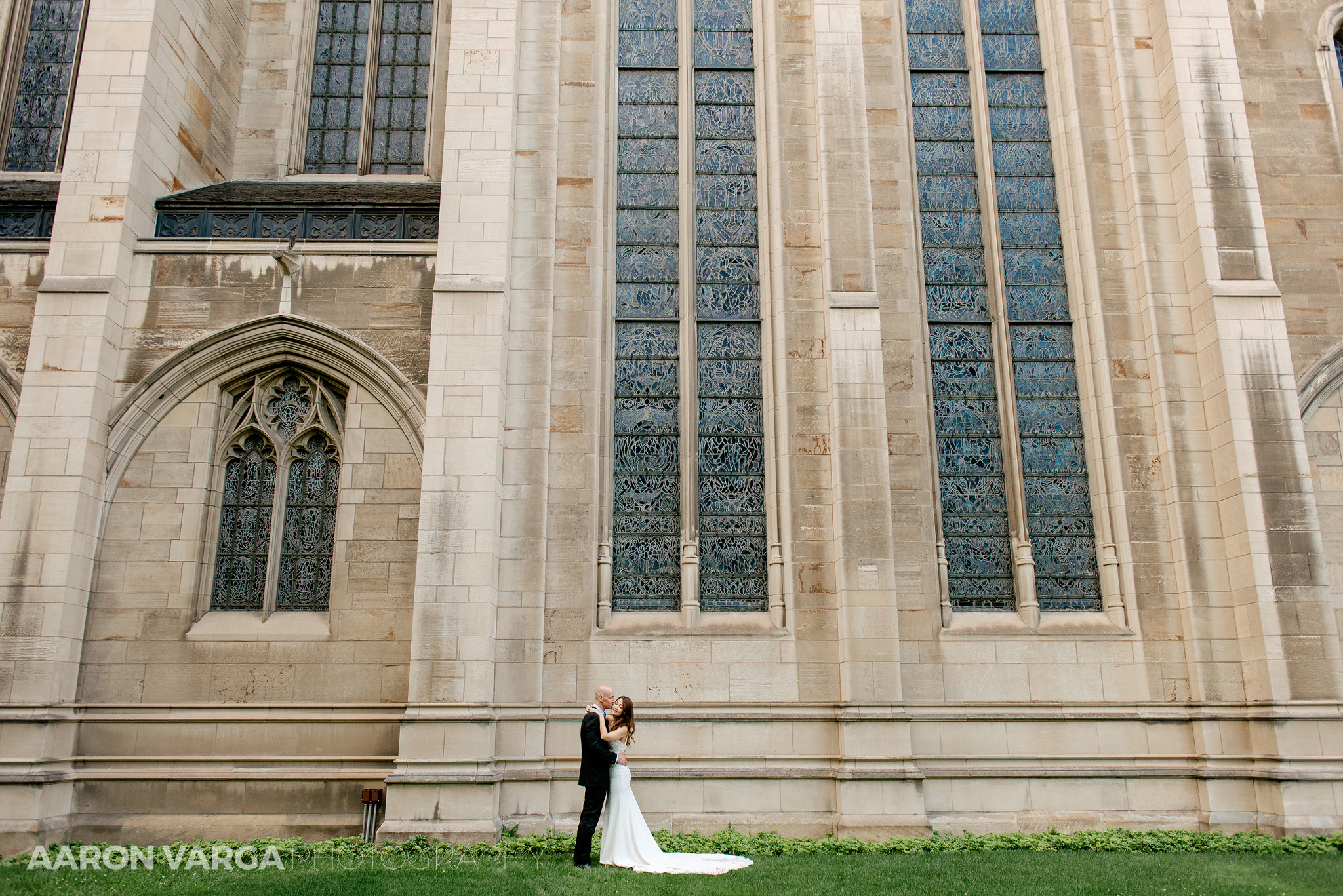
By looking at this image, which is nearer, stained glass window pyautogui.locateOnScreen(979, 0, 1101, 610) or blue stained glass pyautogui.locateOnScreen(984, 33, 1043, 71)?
stained glass window pyautogui.locateOnScreen(979, 0, 1101, 610)

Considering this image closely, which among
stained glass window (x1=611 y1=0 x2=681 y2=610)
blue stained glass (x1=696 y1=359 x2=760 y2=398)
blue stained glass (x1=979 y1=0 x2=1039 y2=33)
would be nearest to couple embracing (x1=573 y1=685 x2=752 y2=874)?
stained glass window (x1=611 y1=0 x2=681 y2=610)

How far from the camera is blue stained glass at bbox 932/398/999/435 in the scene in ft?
40.3

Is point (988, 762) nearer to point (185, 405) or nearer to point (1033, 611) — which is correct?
point (1033, 611)

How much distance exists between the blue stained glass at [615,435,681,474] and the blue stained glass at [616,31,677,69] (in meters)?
5.47

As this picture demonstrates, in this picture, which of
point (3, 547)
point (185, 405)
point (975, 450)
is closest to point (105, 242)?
point (185, 405)

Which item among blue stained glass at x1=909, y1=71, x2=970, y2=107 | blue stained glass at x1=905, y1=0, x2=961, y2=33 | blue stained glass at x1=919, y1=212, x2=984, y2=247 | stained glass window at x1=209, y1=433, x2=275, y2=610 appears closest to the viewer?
stained glass window at x1=209, y1=433, x2=275, y2=610

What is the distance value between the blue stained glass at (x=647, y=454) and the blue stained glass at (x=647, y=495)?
0.12 metres

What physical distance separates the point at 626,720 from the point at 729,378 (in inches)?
195

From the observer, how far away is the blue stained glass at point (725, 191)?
42.1 ft

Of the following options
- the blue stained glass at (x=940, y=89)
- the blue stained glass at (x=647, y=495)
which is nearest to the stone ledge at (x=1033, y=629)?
the blue stained glass at (x=647, y=495)

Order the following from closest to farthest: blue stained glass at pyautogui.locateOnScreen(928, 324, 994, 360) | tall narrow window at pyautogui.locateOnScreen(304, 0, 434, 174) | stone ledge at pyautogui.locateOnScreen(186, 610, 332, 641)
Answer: stone ledge at pyautogui.locateOnScreen(186, 610, 332, 641), blue stained glass at pyautogui.locateOnScreen(928, 324, 994, 360), tall narrow window at pyautogui.locateOnScreen(304, 0, 434, 174)

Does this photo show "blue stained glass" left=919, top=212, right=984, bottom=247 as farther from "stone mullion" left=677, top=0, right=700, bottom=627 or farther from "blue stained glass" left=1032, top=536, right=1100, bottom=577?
"blue stained glass" left=1032, top=536, right=1100, bottom=577

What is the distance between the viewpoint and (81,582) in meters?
10.8

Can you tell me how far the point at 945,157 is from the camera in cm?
1320
